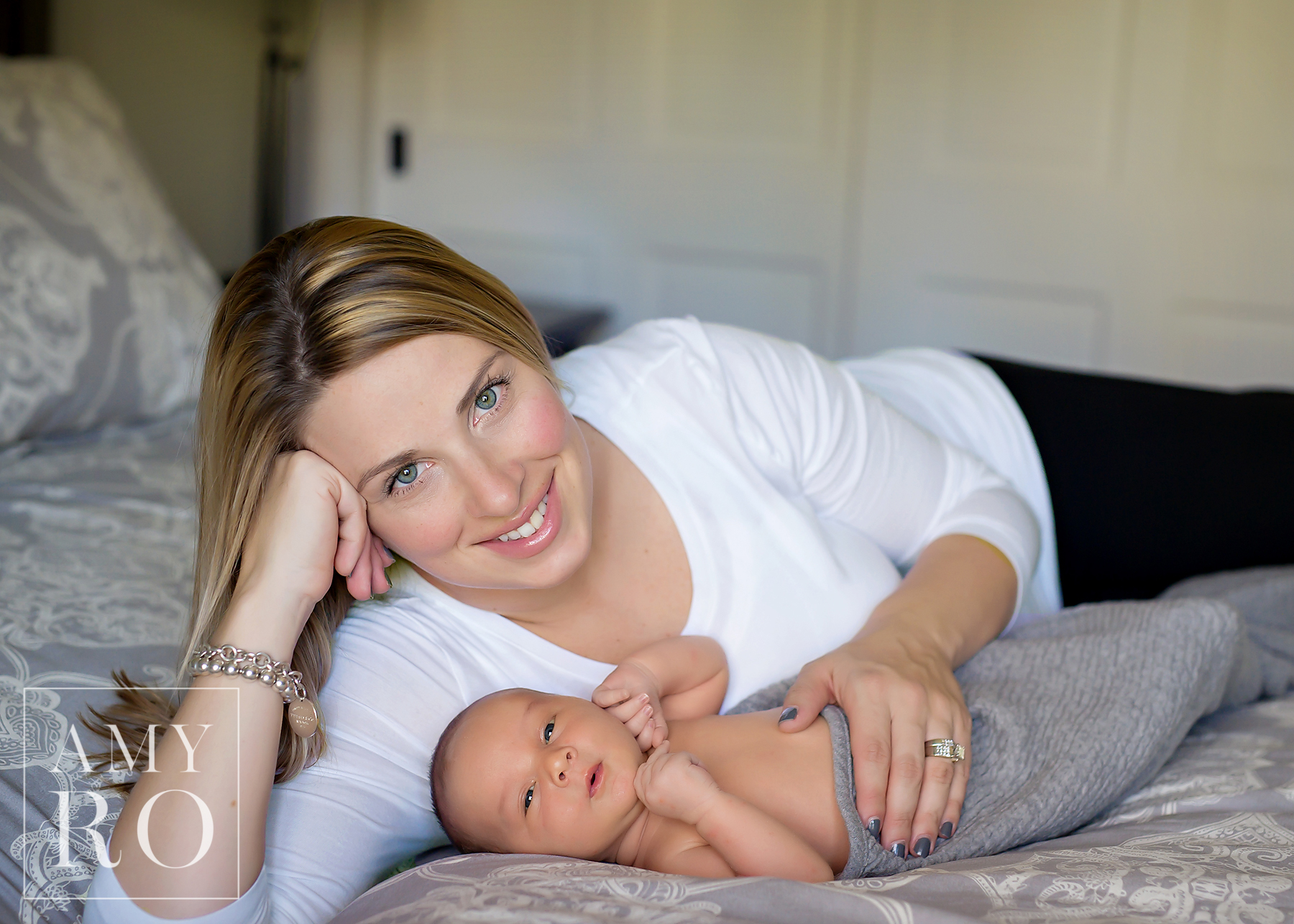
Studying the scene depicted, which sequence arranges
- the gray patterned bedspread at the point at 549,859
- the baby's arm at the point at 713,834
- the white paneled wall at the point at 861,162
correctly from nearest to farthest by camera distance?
the gray patterned bedspread at the point at 549,859
the baby's arm at the point at 713,834
the white paneled wall at the point at 861,162

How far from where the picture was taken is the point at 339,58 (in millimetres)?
3623

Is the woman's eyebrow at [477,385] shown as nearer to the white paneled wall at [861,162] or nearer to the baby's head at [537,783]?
the baby's head at [537,783]

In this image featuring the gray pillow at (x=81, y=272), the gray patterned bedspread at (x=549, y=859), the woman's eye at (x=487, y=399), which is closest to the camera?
the gray patterned bedspread at (x=549, y=859)

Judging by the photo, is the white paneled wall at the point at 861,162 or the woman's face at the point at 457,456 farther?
the white paneled wall at the point at 861,162

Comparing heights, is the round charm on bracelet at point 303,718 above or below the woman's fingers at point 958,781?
A: above

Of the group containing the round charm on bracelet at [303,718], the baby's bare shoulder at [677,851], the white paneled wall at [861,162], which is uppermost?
the white paneled wall at [861,162]

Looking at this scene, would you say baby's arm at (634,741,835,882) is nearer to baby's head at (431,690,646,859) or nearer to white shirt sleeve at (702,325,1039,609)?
baby's head at (431,690,646,859)

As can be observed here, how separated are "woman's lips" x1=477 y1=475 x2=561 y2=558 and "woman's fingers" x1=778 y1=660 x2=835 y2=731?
0.30 metres

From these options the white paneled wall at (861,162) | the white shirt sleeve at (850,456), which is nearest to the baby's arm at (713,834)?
the white shirt sleeve at (850,456)

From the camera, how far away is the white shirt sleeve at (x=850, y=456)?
1.33 metres

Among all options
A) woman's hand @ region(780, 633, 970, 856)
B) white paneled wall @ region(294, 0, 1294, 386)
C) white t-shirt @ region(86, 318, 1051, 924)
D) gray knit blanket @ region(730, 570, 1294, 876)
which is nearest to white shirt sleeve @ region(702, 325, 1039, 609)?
white t-shirt @ region(86, 318, 1051, 924)

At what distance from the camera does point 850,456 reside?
4.44 ft

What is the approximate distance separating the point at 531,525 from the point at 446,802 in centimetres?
28

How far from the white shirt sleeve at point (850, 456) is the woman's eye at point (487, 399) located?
1.17 ft
